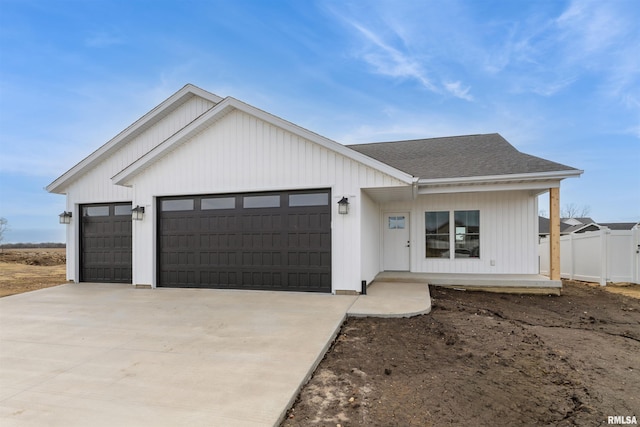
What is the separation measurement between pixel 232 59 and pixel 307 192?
8472mm

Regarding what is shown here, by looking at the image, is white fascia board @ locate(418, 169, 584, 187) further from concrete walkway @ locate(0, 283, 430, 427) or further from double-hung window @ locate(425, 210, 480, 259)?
concrete walkway @ locate(0, 283, 430, 427)

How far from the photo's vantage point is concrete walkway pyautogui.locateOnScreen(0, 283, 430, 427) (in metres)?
2.49

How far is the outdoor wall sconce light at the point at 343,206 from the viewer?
697cm

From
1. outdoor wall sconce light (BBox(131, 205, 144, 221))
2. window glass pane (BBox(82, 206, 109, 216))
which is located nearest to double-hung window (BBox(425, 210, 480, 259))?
outdoor wall sconce light (BBox(131, 205, 144, 221))

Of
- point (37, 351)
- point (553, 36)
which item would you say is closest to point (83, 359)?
point (37, 351)

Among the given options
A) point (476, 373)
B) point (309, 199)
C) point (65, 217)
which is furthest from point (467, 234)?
point (65, 217)

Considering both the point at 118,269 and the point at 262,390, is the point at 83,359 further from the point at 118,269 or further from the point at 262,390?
the point at 118,269

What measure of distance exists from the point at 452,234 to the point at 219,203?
692cm

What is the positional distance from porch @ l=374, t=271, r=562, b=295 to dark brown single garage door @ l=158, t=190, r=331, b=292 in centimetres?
251

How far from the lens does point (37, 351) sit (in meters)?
3.89

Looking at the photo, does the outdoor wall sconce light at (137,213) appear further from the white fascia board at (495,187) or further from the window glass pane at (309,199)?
the white fascia board at (495,187)

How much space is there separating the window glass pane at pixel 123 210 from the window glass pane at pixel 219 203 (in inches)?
120

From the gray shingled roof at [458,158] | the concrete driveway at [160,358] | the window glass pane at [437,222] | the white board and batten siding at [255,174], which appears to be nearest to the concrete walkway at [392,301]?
the concrete driveway at [160,358]

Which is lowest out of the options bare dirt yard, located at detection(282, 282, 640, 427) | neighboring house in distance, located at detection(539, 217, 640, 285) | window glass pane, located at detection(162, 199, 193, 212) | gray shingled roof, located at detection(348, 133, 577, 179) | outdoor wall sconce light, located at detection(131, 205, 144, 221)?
bare dirt yard, located at detection(282, 282, 640, 427)
